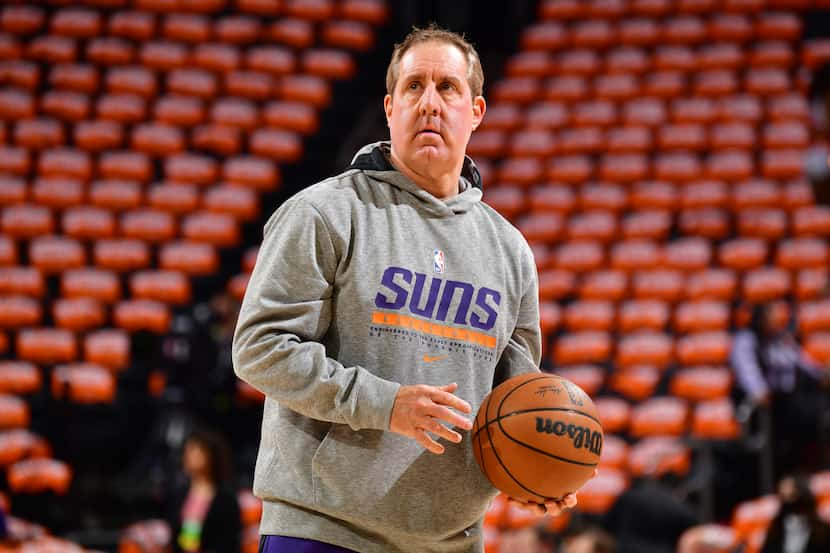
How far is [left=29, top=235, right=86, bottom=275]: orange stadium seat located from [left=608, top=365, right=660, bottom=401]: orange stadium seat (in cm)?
425

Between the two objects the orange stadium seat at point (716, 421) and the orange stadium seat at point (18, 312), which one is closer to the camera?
the orange stadium seat at point (716, 421)

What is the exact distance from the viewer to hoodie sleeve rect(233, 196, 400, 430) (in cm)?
203

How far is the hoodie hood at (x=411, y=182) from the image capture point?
2314 millimetres

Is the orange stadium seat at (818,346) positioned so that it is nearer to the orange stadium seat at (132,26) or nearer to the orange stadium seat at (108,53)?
the orange stadium seat at (108,53)

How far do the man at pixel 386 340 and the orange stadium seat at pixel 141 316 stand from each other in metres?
6.35

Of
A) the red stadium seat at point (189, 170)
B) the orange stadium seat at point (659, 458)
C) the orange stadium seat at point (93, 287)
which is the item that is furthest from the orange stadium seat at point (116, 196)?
the orange stadium seat at point (659, 458)

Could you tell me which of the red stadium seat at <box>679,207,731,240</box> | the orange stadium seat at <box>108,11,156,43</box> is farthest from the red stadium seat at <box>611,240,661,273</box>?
the orange stadium seat at <box>108,11,156,43</box>

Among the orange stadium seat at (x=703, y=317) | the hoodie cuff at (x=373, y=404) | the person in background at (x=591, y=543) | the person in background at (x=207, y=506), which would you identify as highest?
the hoodie cuff at (x=373, y=404)

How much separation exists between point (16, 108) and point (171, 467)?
185 inches

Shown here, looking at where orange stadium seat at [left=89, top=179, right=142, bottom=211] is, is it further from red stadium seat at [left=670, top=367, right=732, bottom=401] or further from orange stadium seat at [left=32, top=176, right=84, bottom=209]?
red stadium seat at [left=670, top=367, right=732, bottom=401]

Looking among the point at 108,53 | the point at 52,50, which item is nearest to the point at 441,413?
the point at 108,53

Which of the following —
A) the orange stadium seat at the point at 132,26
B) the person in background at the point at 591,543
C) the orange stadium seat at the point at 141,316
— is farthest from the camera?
the orange stadium seat at the point at 132,26

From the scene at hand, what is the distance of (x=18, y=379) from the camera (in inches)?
308

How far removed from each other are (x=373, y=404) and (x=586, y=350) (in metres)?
6.44
